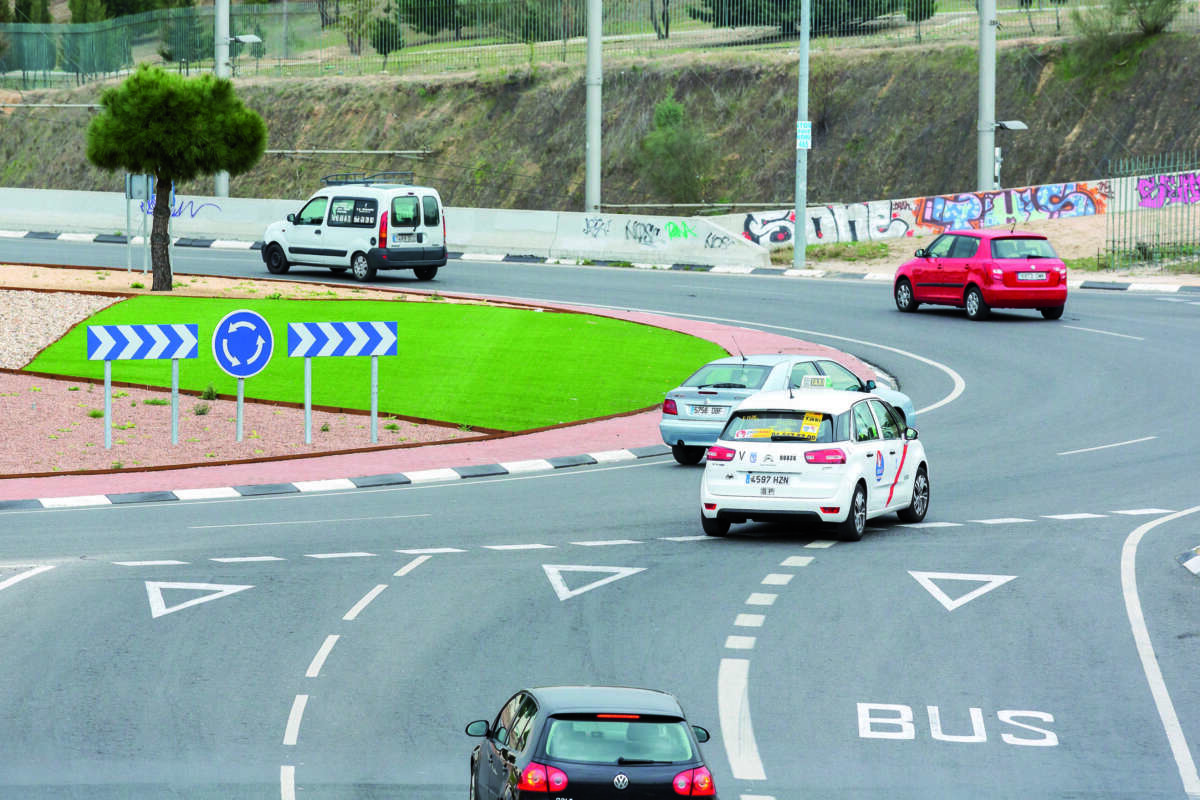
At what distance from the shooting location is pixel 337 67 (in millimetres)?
81750

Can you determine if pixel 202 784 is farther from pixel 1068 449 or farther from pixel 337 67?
pixel 337 67

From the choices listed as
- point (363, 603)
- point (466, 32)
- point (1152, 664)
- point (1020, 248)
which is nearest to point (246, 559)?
point (363, 603)

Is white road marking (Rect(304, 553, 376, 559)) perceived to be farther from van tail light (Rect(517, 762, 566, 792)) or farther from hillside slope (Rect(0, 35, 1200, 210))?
hillside slope (Rect(0, 35, 1200, 210))

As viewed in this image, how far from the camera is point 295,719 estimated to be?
Answer: 1156 centimetres

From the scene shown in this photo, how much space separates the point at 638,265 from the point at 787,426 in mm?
30566

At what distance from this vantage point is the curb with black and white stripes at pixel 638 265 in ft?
141

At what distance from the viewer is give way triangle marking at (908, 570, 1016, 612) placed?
15.2m

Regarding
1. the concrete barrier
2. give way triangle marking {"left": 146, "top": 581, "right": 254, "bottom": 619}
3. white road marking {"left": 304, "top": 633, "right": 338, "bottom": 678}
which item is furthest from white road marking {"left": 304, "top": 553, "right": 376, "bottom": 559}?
the concrete barrier

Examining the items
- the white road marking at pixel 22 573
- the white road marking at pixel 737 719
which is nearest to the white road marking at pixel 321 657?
the white road marking at pixel 737 719

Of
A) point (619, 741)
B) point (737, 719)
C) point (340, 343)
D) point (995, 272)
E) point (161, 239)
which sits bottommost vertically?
point (737, 719)

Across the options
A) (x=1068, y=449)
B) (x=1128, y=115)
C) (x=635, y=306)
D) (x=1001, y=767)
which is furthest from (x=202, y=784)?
(x=1128, y=115)

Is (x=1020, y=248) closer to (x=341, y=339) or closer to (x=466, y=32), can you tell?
(x=341, y=339)

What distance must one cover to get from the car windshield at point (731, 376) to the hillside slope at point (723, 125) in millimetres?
36899

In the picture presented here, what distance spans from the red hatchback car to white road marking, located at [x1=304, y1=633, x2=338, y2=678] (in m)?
25.3
